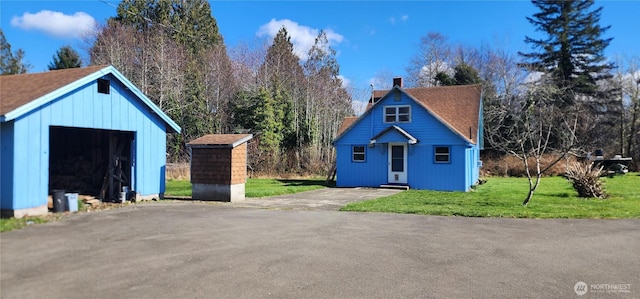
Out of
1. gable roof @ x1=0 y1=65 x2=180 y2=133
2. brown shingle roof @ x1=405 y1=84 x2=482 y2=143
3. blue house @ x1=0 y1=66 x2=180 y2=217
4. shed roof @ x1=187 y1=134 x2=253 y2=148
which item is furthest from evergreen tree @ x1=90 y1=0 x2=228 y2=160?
gable roof @ x1=0 y1=65 x2=180 y2=133

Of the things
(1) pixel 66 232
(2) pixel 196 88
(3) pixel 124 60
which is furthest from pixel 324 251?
(3) pixel 124 60

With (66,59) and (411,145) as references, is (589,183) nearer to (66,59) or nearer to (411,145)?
(411,145)

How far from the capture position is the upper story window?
2291cm

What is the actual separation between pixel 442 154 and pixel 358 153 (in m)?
4.50

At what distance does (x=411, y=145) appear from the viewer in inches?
887

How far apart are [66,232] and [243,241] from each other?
370cm

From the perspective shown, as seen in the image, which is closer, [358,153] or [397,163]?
[397,163]

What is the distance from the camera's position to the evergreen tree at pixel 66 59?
1519 inches

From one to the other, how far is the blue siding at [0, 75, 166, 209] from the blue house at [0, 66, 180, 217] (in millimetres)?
21

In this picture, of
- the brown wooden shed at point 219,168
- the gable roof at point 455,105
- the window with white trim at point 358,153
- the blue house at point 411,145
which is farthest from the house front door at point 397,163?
the brown wooden shed at point 219,168

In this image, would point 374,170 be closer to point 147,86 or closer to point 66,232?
point 66,232

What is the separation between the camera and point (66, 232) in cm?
888

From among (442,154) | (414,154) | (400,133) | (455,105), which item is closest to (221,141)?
(400,133)

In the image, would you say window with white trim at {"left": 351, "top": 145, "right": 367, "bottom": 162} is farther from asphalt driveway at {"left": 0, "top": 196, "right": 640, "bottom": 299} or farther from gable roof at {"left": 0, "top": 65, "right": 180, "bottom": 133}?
asphalt driveway at {"left": 0, "top": 196, "right": 640, "bottom": 299}
